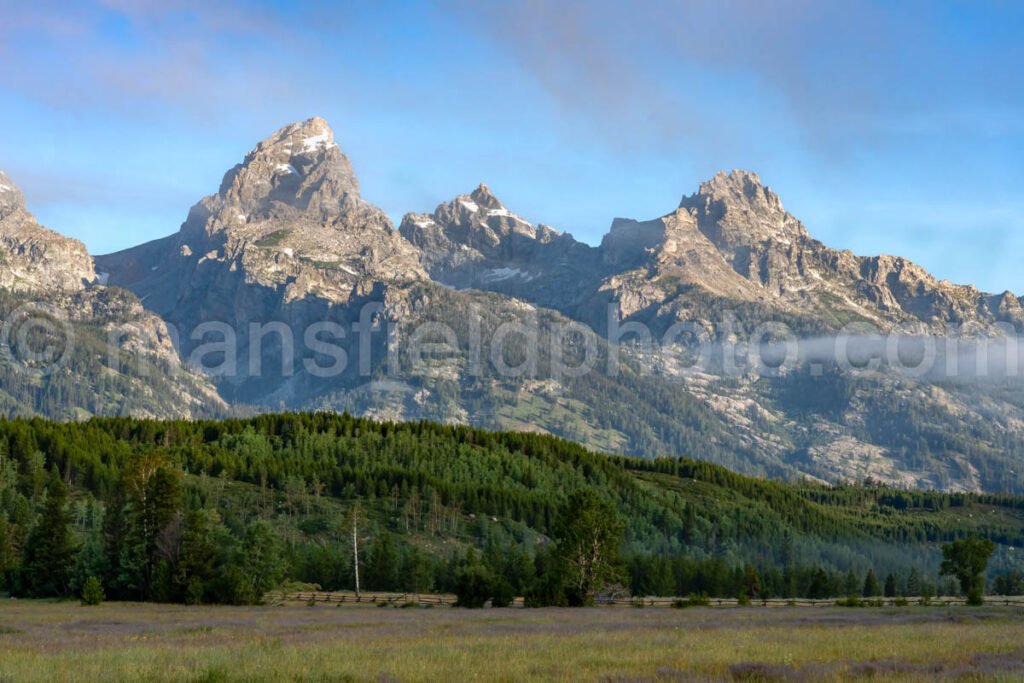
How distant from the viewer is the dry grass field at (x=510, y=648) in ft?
112

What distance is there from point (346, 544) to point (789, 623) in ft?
409

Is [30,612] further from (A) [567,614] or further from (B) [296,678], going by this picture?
(B) [296,678]

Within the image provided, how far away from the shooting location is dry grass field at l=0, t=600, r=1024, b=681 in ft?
112

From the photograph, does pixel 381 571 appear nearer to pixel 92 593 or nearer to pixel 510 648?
pixel 92 593

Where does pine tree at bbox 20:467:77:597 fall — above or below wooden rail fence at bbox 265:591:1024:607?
above

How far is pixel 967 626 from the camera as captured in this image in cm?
5966

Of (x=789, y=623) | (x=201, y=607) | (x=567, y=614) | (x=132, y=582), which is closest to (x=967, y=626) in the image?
(x=789, y=623)

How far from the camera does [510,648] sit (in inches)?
1716

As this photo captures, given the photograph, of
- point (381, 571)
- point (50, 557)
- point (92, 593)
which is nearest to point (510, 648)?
point (92, 593)

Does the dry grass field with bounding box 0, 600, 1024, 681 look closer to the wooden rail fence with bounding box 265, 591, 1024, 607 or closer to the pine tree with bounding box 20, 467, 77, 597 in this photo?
the wooden rail fence with bounding box 265, 591, 1024, 607

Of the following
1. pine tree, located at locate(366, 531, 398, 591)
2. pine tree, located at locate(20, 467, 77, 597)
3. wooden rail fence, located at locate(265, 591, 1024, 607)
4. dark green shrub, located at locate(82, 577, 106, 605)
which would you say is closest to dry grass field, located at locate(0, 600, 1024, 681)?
dark green shrub, located at locate(82, 577, 106, 605)

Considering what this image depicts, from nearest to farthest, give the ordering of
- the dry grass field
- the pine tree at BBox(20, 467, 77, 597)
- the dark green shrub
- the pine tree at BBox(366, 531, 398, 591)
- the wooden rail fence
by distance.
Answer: the dry grass field < the dark green shrub < the wooden rail fence < the pine tree at BBox(20, 467, 77, 597) < the pine tree at BBox(366, 531, 398, 591)

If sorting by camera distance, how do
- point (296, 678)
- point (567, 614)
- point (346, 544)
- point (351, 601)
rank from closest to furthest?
point (296, 678) < point (567, 614) < point (351, 601) < point (346, 544)

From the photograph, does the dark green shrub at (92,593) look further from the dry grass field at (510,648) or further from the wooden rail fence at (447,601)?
the dry grass field at (510,648)
